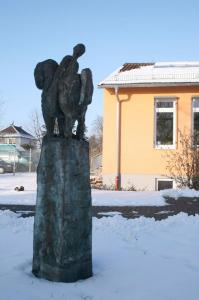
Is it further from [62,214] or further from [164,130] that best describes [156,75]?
[62,214]

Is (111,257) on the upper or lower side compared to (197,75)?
lower

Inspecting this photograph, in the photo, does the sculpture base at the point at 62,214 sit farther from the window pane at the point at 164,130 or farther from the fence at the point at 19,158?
the fence at the point at 19,158

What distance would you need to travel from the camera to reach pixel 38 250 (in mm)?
4359

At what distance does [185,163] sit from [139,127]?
2.18 metres

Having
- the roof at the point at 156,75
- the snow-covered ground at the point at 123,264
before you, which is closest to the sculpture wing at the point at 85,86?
the snow-covered ground at the point at 123,264

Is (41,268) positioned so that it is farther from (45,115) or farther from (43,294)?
(45,115)

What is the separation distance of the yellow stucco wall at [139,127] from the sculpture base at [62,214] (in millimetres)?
11117

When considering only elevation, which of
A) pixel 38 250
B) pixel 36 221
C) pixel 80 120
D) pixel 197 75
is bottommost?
pixel 38 250

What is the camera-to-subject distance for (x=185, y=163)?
46.8 ft

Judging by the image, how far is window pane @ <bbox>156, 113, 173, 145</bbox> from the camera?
15.7 m

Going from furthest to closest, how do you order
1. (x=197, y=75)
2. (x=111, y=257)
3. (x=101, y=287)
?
(x=197, y=75) < (x=111, y=257) < (x=101, y=287)

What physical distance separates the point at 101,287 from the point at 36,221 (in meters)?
0.85

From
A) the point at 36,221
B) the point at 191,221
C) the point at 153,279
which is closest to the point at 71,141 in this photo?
the point at 36,221

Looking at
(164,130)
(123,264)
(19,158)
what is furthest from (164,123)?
(19,158)
